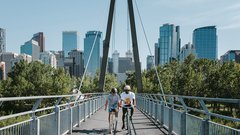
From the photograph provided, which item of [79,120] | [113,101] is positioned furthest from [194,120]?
[79,120]

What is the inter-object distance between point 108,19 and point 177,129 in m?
28.4

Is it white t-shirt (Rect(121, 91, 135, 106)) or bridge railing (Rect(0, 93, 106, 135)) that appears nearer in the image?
bridge railing (Rect(0, 93, 106, 135))

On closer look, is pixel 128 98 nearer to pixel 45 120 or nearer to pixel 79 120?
pixel 79 120

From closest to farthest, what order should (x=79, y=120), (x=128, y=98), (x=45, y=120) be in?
1. (x=45, y=120)
2. (x=128, y=98)
3. (x=79, y=120)

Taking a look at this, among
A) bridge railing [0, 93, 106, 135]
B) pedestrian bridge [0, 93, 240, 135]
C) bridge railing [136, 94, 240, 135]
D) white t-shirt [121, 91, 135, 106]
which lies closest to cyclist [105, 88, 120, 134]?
white t-shirt [121, 91, 135, 106]

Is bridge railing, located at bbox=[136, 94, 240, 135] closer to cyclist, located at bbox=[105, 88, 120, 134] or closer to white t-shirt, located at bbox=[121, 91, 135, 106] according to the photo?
white t-shirt, located at bbox=[121, 91, 135, 106]

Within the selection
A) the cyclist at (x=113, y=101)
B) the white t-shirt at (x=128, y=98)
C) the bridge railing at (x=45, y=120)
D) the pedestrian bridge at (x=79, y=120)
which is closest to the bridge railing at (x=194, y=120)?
the pedestrian bridge at (x=79, y=120)

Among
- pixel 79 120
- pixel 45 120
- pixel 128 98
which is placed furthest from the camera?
pixel 79 120


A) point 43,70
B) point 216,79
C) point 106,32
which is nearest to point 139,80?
point 106,32

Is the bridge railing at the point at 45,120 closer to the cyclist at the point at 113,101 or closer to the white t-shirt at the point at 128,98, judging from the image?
the cyclist at the point at 113,101

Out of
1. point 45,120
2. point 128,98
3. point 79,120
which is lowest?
point 79,120

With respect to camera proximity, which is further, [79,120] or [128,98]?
[79,120]

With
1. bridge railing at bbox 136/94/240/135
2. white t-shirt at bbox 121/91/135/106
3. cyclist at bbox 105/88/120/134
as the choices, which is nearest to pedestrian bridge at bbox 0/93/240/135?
bridge railing at bbox 136/94/240/135

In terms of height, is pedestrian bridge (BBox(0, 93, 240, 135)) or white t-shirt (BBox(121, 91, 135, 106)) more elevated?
white t-shirt (BBox(121, 91, 135, 106))
